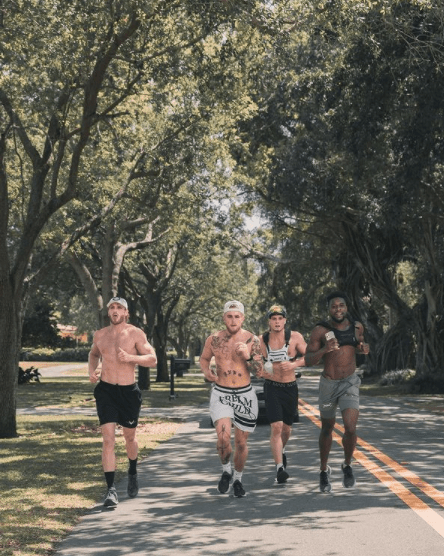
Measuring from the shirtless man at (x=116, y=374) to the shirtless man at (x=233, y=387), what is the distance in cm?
66

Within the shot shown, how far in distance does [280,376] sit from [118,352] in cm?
183

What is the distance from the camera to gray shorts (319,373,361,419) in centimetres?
927

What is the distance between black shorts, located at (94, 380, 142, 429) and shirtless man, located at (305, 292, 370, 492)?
1770 millimetres

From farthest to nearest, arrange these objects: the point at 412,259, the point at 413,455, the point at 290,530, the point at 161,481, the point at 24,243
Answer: the point at 412,259 < the point at 24,243 < the point at 413,455 < the point at 161,481 < the point at 290,530

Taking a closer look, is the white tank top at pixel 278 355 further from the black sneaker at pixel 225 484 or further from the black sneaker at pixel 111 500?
the black sneaker at pixel 111 500

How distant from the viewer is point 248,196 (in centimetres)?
3572

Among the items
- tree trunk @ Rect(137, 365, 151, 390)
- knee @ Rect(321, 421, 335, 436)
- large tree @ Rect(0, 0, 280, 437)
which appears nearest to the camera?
knee @ Rect(321, 421, 335, 436)

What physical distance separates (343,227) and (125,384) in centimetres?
2820

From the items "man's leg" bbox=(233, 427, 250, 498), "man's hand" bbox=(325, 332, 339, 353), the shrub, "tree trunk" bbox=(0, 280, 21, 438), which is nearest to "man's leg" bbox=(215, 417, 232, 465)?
"man's leg" bbox=(233, 427, 250, 498)

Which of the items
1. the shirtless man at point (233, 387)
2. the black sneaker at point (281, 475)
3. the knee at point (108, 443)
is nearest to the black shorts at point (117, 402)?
the knee at point (108, 443)

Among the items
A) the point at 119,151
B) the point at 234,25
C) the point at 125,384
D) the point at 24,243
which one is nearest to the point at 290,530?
the point at 125,384

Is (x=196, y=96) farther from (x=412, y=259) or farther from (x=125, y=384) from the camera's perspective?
(x=412, y=259)

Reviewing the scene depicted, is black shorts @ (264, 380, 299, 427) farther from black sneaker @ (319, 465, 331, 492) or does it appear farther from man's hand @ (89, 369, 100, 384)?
man's hand @ (89, 369, 100, 384)

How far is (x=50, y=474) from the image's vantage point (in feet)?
36.9
